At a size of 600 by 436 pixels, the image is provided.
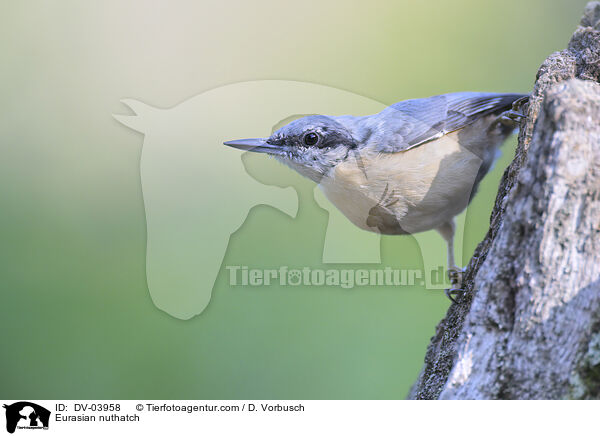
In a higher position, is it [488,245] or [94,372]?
[488,245]

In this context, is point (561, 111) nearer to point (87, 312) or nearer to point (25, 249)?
point (87, 312)

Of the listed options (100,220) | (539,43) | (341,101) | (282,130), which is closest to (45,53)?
(100,220)

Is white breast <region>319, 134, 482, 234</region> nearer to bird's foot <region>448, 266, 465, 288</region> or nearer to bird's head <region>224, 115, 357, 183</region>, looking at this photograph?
bird's head <region>224, 115, 357, 183</region>

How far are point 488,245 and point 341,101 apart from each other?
2769mm

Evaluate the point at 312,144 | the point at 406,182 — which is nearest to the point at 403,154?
the point at 406,182

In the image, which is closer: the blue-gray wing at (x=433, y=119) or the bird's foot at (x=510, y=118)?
the bird's foot at (x=510, y=118)

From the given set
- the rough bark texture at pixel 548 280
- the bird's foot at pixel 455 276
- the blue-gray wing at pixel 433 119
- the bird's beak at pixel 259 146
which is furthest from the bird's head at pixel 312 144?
the rough bark texture at pixel 548 280

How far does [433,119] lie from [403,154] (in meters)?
0.25

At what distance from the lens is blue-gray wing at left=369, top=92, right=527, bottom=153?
2.64 m

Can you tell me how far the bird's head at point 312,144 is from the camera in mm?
2682

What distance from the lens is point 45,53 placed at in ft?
17.8
